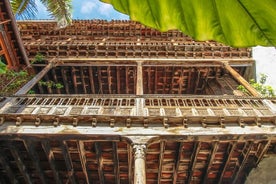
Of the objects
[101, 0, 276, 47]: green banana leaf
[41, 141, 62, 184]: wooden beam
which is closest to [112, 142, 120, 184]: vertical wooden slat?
[41, 141, 62, 184]: wooden beam

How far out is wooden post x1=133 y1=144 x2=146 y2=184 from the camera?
612cm

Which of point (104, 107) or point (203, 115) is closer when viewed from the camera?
point (203, 115)

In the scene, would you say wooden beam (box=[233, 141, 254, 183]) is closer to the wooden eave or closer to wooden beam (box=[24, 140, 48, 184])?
wooden beam (box=[24, 140, 48, 184])

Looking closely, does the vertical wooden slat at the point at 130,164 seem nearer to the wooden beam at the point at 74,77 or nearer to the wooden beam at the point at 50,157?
the wooden beam at the point at 50,157

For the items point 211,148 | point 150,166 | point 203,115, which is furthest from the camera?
point 150,166

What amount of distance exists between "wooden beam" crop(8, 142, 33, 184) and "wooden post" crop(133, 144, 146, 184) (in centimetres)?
385

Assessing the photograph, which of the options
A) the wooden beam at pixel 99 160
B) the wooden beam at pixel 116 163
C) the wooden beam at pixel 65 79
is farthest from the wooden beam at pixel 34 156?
the wooden beam at pixel 65 79

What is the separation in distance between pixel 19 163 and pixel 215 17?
8.65 metres

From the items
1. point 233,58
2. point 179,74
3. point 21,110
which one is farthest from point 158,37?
point 21,110

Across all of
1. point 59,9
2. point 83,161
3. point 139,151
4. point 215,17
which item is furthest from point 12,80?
point 215,17

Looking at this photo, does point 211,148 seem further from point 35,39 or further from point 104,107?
point 35,39

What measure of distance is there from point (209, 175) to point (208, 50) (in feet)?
22.1

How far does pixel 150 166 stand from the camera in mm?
9031

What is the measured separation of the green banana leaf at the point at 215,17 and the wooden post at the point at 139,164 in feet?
18.5
